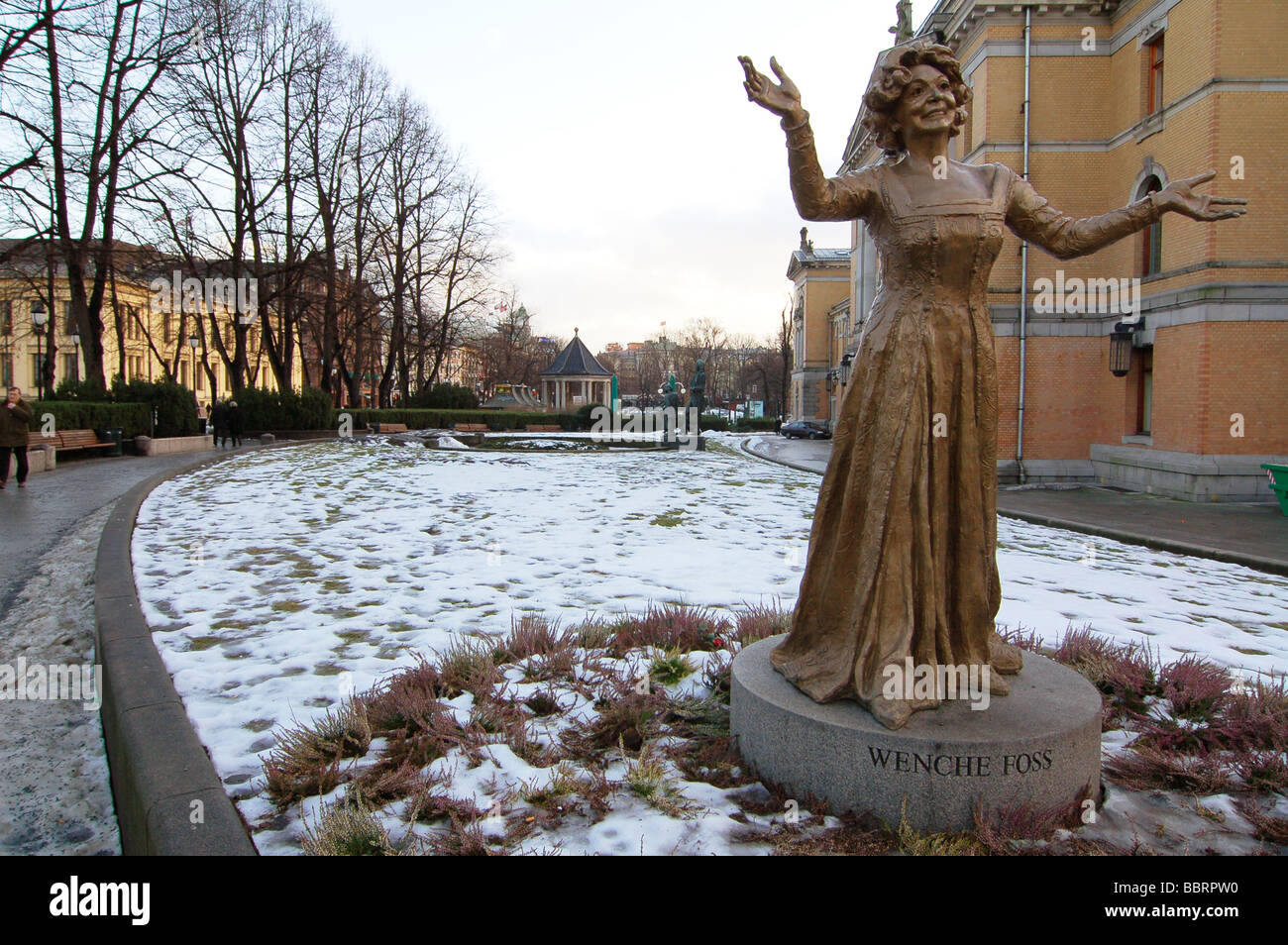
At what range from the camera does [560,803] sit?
336 cm

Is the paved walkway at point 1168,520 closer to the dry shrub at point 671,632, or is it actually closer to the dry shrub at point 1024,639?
the dry shrub at point 1024,639

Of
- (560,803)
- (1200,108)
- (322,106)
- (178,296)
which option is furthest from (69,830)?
(322,106)

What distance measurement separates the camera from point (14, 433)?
15.0 meters

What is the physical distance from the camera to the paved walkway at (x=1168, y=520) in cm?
1046

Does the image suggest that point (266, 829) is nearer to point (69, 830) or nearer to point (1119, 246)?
point (69, 830)

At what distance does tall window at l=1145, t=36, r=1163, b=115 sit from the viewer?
18719 mm

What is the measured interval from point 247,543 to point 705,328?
349 ft

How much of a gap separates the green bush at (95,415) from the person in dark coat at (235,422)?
2.94 meters

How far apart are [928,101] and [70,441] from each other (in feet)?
79.0

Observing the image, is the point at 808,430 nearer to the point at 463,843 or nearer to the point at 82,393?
the point at 82,393
